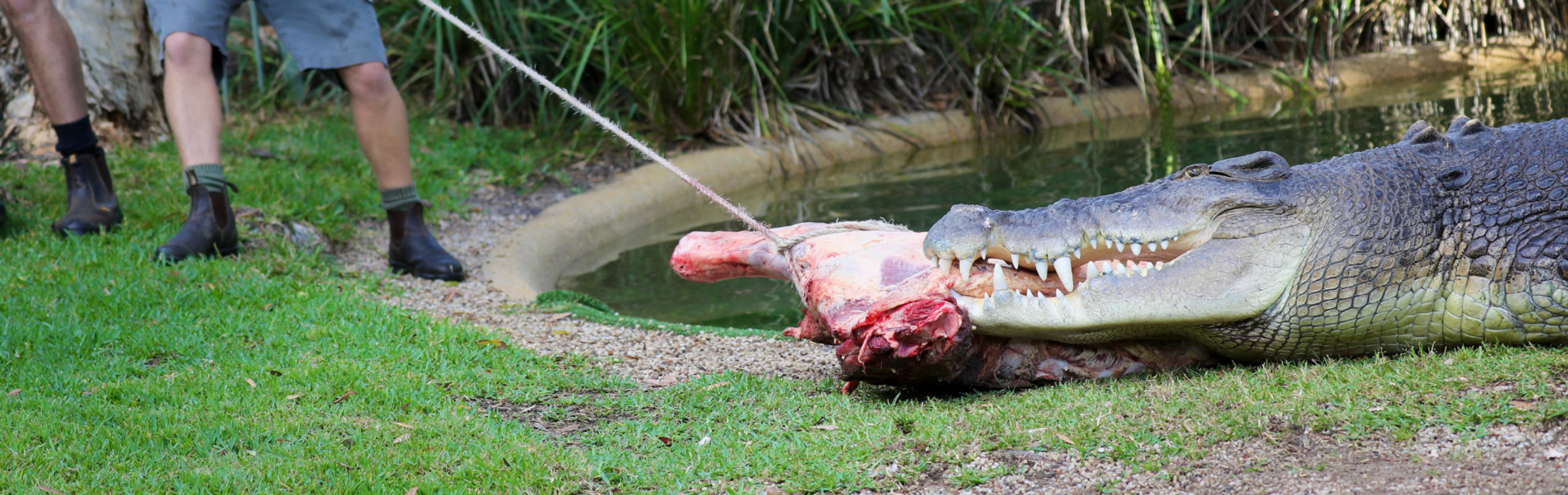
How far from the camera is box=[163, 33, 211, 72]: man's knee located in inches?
144

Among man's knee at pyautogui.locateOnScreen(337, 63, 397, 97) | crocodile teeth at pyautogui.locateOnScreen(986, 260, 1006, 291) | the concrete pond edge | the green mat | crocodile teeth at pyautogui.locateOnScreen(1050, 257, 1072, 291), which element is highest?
man's knee at pyautogui.locateOnScreen(337, 63, 397, 97)

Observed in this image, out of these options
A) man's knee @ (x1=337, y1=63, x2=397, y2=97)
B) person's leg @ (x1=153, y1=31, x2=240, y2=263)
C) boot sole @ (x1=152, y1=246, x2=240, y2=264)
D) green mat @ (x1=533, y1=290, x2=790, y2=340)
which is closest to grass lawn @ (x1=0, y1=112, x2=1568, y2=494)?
boot sole @ (x1=152, y1=246, x2=240, y2=264)

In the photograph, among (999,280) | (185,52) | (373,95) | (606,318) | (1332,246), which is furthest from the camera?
(373,95)

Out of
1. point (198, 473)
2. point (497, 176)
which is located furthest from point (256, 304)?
point (497, 176)

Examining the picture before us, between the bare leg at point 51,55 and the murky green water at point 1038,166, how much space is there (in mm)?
1864

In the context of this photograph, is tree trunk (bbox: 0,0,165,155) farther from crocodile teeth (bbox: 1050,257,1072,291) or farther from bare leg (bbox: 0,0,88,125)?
crocodile teeth (bbox: 1050,257,1072,291)

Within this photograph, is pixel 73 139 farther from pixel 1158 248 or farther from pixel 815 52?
pixel 815 52

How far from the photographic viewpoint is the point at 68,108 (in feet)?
13.1

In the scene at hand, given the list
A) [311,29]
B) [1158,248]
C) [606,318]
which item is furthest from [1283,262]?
[311,29]

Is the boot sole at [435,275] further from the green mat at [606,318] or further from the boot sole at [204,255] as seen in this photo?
the boot sole at [204,255]

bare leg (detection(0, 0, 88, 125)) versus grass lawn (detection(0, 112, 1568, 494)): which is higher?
bare leg (detection(0, 0, 88, 125))

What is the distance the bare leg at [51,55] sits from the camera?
3877 millimetres

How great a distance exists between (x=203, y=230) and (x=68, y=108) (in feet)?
2.59

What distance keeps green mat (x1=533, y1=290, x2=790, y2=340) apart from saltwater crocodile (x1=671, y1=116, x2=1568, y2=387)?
1.01 m
